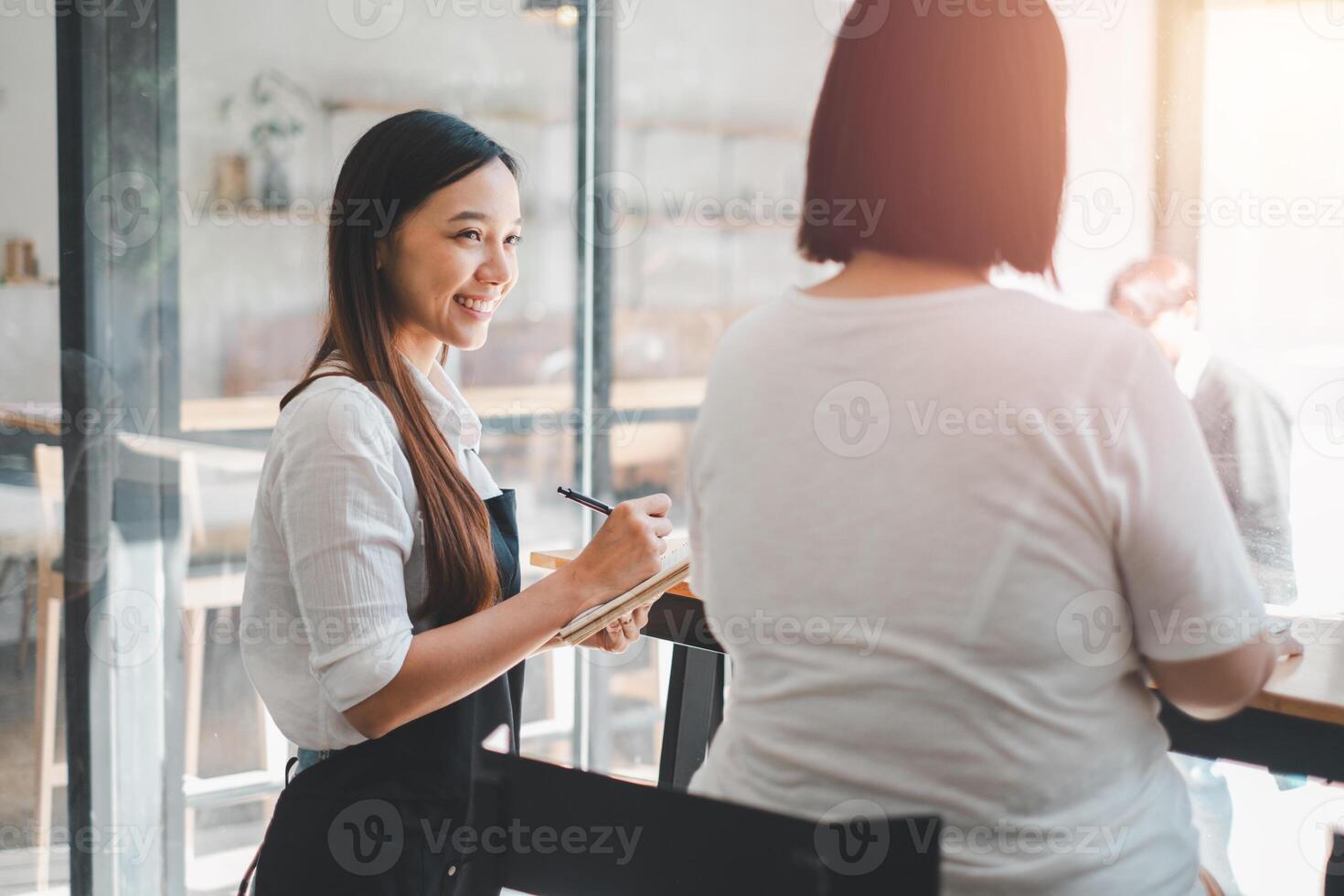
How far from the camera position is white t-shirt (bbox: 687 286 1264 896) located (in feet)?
2.63

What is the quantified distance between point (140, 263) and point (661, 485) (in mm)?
1459

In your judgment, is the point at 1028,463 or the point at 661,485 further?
the point at 661,485

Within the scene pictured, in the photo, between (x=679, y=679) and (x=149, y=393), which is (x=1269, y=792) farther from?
(x=149, y=393)

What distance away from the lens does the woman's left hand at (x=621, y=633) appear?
1.53 meters

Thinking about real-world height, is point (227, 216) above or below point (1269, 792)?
above

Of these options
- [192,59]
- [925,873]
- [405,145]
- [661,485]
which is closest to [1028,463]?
[925,873]

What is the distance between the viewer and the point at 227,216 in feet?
8.61

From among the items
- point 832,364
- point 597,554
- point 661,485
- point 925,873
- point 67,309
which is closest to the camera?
point 925,873
